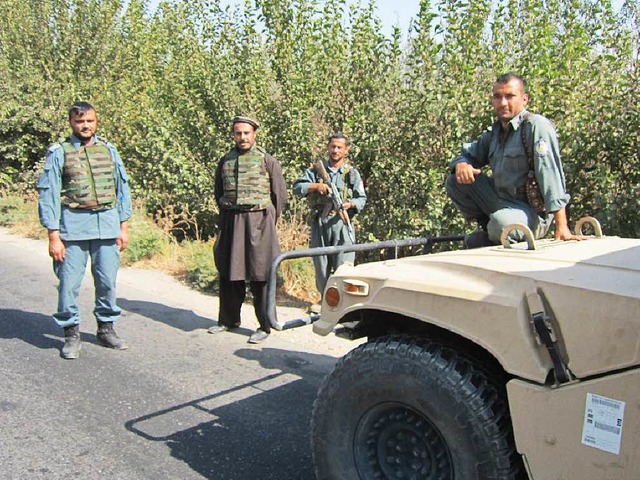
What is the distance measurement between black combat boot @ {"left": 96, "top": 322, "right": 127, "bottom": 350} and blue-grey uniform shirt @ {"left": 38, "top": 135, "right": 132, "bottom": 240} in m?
0.76

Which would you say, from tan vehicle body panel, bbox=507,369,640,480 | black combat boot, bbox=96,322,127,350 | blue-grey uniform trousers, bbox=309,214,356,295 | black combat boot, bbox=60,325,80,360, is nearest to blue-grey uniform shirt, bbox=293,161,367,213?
blue-grey uniform trousers, bbox=309,214,356,295

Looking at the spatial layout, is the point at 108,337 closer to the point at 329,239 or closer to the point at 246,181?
the point at 246,181

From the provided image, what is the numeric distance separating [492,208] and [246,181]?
2.61 metres

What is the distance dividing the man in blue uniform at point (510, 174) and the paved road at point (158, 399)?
1661 millimetres

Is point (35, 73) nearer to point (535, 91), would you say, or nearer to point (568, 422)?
point (535, 91)

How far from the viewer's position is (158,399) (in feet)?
13.3

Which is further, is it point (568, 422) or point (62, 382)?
point (62, 382)

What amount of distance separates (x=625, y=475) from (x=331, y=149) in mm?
4651

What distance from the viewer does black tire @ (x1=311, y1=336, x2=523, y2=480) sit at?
7.01ft

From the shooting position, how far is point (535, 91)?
19.6ft

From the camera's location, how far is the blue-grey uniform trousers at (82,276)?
5066 mm

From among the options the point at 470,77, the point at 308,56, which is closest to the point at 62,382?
the point at 470,77

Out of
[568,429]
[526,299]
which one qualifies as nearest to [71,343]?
[526,299]

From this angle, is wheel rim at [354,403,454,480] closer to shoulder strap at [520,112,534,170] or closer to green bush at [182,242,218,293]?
shoulder strap at [520,112,534,170]
